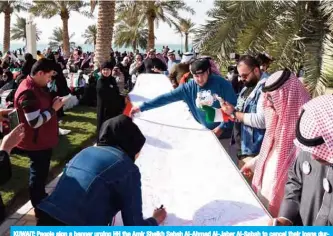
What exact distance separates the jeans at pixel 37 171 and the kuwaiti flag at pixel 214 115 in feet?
5.15

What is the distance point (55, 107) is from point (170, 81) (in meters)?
3.65

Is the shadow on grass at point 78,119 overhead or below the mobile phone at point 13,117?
below

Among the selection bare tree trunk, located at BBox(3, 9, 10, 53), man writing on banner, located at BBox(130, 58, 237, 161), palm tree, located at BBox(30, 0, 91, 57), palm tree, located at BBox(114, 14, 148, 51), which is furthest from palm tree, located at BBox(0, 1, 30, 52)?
man writing on banner, located at BBox(130, 58, 237, 161)

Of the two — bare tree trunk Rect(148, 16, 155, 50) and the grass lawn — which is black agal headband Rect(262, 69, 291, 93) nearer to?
the grass lawn

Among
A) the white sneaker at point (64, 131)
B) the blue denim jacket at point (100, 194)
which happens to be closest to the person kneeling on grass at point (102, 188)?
the blue denim jacket at point (100, 194)

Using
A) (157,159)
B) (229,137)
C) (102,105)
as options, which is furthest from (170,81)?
→ (157,159)

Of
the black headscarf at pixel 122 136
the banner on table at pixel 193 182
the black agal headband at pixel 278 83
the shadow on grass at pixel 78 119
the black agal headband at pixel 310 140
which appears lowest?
the shadow on grass at pixel 78 119

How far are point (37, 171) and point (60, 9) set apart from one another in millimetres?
19836

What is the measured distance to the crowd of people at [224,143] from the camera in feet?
6.24

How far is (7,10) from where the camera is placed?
978 inches

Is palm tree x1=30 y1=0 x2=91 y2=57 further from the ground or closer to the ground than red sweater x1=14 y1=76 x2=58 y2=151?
further from the ground

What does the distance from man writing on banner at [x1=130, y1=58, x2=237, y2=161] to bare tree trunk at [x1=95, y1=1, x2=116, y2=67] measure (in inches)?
275

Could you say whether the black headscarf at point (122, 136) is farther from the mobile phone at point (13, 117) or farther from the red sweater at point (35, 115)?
the mobile phone at point (13, 117)

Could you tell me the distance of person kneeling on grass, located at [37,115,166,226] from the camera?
1930 mm
